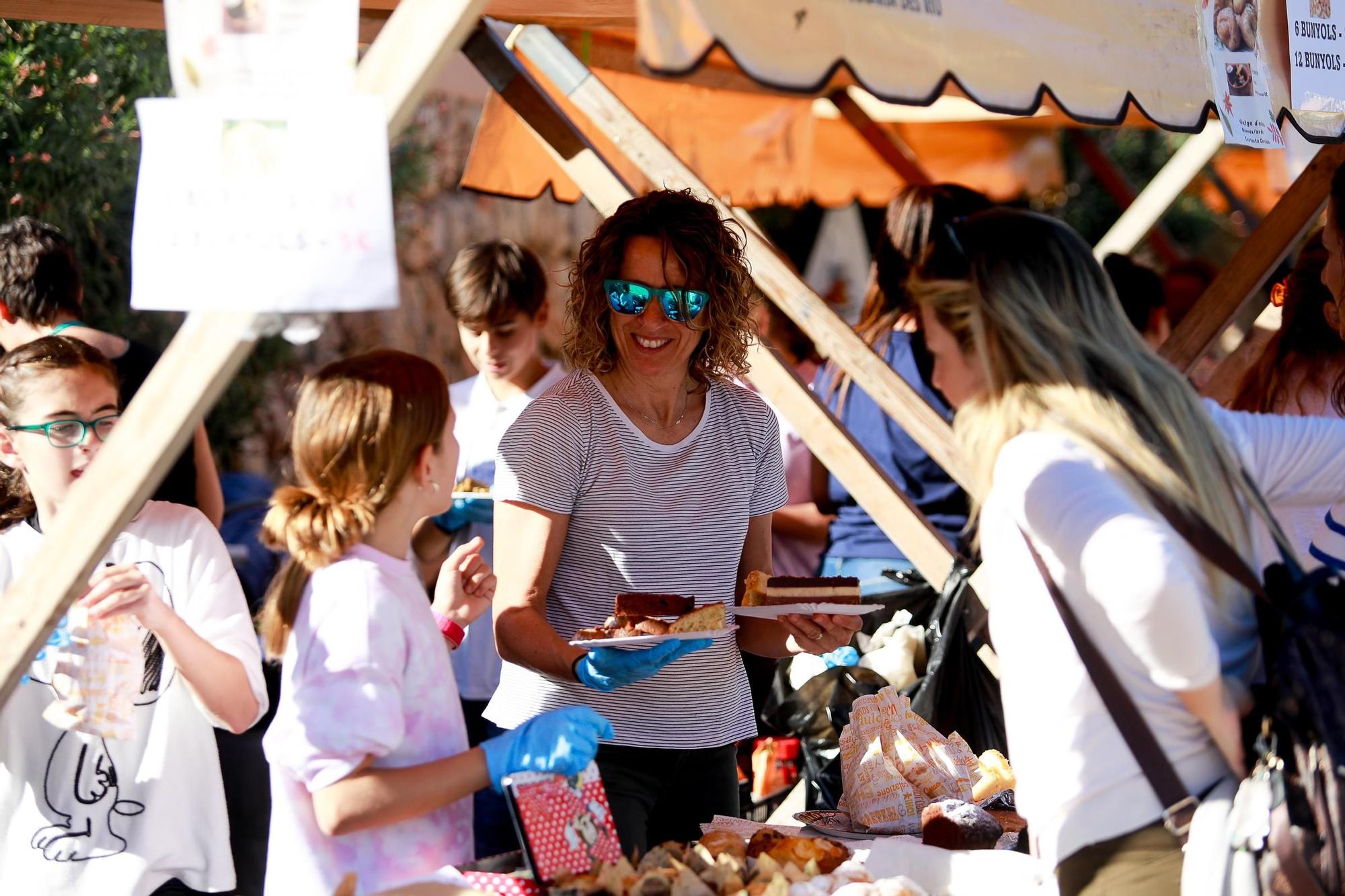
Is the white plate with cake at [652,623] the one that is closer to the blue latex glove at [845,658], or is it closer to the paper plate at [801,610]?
the paper plate at [801,610]

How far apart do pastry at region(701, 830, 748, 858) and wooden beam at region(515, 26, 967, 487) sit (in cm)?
126

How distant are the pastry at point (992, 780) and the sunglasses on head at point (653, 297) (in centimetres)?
122

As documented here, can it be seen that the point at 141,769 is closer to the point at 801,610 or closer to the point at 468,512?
the point at 801,610

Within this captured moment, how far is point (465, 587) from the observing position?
2721 mm

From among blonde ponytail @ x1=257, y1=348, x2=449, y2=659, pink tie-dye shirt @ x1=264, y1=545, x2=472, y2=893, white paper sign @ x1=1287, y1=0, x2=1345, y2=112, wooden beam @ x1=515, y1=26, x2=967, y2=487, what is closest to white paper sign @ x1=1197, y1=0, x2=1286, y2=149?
white paper sign @ x1=1287, y1=0, x2=1345, y2=112

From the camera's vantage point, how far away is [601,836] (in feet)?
7.65

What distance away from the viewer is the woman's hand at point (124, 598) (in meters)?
2.33

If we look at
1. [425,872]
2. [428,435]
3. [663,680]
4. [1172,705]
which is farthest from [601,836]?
[1172,705]

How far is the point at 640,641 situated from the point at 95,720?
991mm

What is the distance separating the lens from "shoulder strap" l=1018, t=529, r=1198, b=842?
6.37 ft

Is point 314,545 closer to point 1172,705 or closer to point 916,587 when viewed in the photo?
point 1172,705

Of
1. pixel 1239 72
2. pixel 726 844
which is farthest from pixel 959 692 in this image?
pixel 1239 72

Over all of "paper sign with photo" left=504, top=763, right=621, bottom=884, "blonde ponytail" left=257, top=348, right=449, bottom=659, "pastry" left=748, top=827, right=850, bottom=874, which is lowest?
"pastry" left=748, top=827, right=850, bottom=874

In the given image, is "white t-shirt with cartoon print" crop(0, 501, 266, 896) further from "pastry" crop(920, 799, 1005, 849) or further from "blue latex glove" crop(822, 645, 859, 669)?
"blue latex glove" crop(822, 645, 859, 669)
